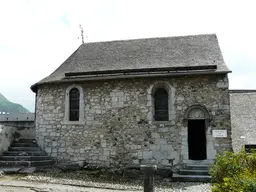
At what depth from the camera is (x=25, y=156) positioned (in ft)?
35.8

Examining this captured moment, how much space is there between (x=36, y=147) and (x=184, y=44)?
7781mm

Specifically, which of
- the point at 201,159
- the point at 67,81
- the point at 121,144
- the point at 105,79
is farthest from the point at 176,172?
the point at 67,81

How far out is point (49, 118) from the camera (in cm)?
1180

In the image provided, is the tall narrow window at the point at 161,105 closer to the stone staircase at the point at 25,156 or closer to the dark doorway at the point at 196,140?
the dark doorway at the point at 196,140

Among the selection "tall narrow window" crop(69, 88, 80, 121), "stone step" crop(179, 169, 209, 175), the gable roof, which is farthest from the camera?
"tall narrow window" crop(69, 88, 80, 121)

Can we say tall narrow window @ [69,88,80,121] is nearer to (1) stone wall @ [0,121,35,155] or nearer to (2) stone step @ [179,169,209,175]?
(1) stone wall @ [0,121,35,155]

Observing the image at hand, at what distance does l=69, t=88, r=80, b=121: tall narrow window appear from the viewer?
1164 cm

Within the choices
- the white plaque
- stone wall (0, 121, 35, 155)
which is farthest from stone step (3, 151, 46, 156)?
the white plaque

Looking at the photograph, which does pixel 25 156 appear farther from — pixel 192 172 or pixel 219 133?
pixel 219 133

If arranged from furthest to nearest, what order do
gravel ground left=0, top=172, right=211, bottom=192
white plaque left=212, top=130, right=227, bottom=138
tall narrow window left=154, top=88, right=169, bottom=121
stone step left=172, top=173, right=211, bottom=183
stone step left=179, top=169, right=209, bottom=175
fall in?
tall narrow window left=154, top=88, right=169, bottom=121 < white plaque left=212, top=130, right=227, bottom=138 < stone step left=179, top=169, right=209, bottom=175 < stone step left=172, top=173, right=211, bottom=183 < gravel ground left=0, top=172, right=211, bottom=192

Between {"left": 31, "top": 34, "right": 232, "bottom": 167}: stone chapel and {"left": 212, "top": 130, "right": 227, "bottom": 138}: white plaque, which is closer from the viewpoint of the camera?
{"left": 212, "top": 130, "right": 227, "bottom": 138}: white plaque

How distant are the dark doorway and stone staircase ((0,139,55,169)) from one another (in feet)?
18.3

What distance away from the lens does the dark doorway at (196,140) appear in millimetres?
11227

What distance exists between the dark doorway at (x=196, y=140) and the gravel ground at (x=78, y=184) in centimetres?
230
